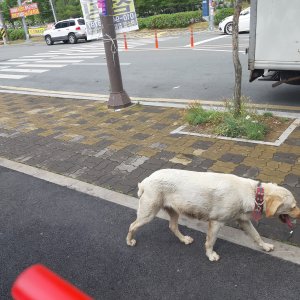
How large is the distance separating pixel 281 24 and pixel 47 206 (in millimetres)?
5471

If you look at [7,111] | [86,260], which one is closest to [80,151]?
[86,260]

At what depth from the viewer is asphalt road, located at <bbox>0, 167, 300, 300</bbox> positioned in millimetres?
3121

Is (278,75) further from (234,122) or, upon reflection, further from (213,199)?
(213,199)

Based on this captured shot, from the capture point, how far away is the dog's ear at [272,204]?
303cm

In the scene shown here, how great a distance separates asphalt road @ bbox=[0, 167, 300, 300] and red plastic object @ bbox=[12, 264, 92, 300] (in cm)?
201

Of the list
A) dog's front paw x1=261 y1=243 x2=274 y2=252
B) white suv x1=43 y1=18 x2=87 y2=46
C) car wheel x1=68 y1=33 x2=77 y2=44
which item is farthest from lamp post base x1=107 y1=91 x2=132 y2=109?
car wheel x1=68 y1=33 x2=77 y2=44

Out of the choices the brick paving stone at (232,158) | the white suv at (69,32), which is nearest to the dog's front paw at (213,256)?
the brick paving stone at (232,158)

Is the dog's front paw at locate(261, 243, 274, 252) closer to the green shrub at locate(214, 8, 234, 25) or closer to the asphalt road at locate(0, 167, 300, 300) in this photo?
the asphalt road at locate(0, 167, 300, 300)

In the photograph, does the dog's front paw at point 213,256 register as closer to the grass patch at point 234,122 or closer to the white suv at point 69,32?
the grass patch at point 234,122

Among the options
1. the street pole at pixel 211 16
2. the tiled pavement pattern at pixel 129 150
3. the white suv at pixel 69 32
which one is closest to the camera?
the tiled pavement pattern at pixel 129 150

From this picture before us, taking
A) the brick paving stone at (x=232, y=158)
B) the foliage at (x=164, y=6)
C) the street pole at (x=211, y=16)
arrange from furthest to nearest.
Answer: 1. the foliage at (x=164, y=6)
2. the street pole at (x=211, y=16)
3. the brick paving stone at (x=232, y=158)

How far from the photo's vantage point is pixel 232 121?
6.15 metres

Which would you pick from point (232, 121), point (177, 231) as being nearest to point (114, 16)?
point (232, 121)

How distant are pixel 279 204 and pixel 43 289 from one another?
2.33 m
